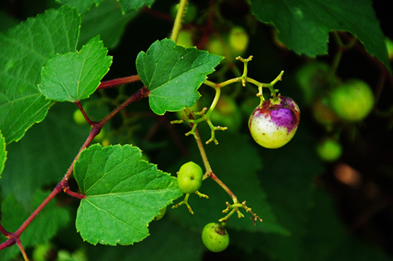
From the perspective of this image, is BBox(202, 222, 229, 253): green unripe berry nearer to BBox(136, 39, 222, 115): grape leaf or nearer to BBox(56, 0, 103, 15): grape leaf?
BBox(136, 39, 222, 115): grape leaf

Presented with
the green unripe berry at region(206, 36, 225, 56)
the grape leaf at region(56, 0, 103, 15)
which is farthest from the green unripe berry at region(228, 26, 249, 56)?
the grape leaf at region(56, 0, 103, 15)

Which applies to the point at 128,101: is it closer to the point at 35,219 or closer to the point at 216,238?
the point at 216,238

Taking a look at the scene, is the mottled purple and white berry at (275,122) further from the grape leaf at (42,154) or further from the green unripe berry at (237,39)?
the grape leaf at (42,154)

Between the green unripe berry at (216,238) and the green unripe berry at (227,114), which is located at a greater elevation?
the green unripe berry at (216,238)

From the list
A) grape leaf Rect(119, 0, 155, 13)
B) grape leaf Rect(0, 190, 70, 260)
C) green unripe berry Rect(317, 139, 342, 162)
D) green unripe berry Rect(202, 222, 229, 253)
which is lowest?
green unripe berry Rect(317, 139, 342, 162)

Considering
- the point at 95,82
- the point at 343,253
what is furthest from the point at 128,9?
the point at 343,253

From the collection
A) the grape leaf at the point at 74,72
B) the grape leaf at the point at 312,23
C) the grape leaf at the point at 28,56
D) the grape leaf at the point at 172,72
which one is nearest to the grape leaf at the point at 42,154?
the grape leaf at the point at 28,56

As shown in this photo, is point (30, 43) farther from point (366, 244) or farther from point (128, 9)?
point (366, 244)
